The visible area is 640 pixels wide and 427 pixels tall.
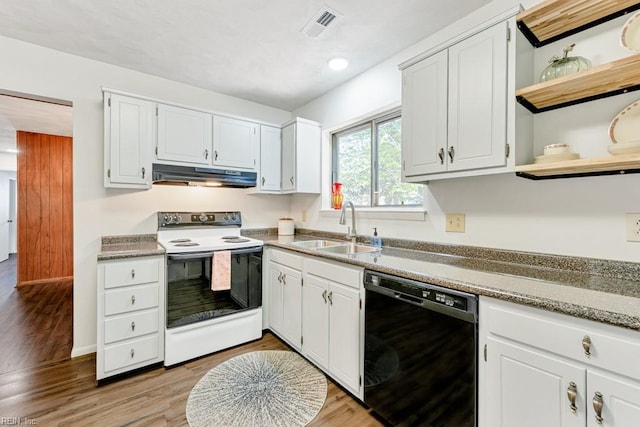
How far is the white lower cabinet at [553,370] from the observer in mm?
876

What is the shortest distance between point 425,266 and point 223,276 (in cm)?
163

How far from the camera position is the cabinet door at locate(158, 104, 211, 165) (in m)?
2.51

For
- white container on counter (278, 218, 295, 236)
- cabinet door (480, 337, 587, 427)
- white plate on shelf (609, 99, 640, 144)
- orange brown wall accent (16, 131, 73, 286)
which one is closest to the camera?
cabinet door (480, 337, 587, 427)

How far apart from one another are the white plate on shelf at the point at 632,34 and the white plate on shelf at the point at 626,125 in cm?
24

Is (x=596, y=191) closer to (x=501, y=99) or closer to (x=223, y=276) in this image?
(x=501, y=99)

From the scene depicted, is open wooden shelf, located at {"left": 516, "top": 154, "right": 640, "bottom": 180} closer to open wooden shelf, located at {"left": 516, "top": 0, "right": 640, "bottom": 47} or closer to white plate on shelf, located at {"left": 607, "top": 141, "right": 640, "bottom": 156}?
white plate on shelf, located at {"left": 607, "top": 141, "right": 640, "bottom": 156}

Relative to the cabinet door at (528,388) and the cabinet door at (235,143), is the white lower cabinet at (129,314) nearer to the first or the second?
the cabinet door at (235,143)

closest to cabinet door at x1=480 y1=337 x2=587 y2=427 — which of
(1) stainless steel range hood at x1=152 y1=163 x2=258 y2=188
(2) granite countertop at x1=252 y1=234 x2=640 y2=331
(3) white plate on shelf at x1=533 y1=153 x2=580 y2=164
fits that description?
(2) granite countertop at x1=252 y1=234 x2=640 y2=331

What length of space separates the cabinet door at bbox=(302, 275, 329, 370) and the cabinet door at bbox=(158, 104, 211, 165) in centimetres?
157

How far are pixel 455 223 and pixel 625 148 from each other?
909mm

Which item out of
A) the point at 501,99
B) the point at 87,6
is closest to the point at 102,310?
the point at 87,6

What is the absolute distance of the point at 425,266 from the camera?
1.57m

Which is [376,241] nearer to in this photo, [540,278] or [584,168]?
[540,278]

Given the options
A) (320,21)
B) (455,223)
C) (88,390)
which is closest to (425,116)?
(455,223)
